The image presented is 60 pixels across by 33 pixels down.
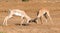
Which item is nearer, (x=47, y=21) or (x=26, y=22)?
(x=26, y=22)

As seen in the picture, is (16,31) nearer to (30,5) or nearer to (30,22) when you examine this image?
(30,22)

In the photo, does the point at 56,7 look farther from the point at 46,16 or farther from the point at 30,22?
the point at 30,22

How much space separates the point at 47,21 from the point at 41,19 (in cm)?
86

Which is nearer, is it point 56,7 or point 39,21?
point 39,21

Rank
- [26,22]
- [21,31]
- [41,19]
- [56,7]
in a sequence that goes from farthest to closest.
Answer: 1. [56,7]
2. [41,19]
3. [26,22]
4. [21,31]

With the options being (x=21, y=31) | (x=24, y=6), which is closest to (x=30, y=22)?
(x=21, y=31)

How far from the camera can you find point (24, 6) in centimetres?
2584

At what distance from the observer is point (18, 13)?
17.1m

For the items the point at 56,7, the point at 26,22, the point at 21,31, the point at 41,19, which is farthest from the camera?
the point at 56,7

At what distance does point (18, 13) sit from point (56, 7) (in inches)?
370

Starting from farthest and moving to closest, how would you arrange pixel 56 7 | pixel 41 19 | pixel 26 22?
pixel 56 7 < pixel 41 19 < pixel 26 22

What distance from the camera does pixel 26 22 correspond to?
1650 centimetres

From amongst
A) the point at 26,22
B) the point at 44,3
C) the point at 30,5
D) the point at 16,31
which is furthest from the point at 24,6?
the point at 16,31

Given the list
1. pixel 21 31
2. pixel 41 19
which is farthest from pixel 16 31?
pixel 41 19
